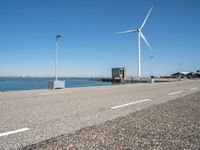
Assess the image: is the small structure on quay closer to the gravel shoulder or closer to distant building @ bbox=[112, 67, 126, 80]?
distant building @ bbox=[112, 67, 126, 80]

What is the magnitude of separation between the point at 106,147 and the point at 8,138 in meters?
2.15

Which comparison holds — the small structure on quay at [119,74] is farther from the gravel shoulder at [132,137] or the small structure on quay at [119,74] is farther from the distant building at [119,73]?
the gravel shoulder at [132,137]

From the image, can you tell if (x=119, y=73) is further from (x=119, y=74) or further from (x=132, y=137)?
(x=132, y=137)

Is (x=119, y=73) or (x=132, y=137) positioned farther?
(x=119, y=73)

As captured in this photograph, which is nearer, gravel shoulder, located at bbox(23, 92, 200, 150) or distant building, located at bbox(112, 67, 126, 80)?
gravel shoulder, located at bbox(23, 92, 200, 150)

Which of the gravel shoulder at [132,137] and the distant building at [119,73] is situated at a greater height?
the distant building at [119,73]

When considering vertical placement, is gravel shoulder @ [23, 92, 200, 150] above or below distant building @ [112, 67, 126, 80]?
below

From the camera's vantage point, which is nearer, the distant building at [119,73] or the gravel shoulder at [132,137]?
the gravel shoulder at [132,137]

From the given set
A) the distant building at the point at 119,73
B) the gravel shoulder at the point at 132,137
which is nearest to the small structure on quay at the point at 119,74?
the distant building at the point at 119,73

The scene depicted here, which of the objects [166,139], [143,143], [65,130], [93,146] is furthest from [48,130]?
[166,139]

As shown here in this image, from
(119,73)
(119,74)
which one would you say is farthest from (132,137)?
(119,73)

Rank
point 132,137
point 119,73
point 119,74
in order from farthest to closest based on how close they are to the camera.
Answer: point 119,73
point 119,74
point 132,137

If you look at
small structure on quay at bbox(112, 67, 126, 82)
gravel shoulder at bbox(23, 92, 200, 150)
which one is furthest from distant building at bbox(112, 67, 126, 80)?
gravel shoulder at bbox(23, 92, 200, 150)

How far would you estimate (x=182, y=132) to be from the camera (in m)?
4.91
